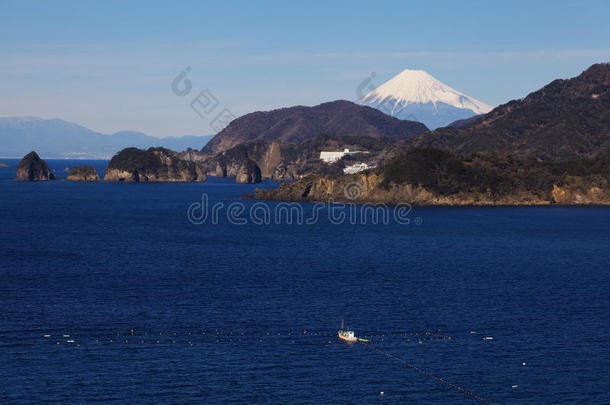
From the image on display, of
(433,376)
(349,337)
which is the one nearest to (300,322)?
(349,337)

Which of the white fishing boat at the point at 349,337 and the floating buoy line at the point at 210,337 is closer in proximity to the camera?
the floating buoy line at the point at 210,337

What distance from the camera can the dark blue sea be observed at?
5966 cm

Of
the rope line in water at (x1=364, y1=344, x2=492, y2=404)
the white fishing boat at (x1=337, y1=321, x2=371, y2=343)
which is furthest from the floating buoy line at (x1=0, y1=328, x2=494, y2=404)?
the white fishing boat at (x1=337, y1=321, x2=371, y2=343)

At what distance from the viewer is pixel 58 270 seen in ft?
351

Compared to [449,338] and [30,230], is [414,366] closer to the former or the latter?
[449,338]

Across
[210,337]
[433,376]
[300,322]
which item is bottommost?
[433,376]

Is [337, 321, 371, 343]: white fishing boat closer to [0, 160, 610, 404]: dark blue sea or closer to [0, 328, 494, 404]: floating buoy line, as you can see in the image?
Answer: [0, 328, 494, 404]: floating buoy line

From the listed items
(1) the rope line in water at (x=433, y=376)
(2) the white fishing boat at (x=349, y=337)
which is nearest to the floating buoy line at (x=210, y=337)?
(1) the rope line in water at (x=433, y=376)

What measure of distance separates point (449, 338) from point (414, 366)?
9.08m

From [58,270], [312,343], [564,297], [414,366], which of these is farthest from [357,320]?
[58,270]

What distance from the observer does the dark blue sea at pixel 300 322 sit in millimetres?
59656

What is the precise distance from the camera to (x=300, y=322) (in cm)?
7825

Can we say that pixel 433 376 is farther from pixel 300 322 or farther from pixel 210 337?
pixel 210 337

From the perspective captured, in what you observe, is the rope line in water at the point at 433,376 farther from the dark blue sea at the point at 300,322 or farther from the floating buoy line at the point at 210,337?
the dark blue sea at the point at 300,322
